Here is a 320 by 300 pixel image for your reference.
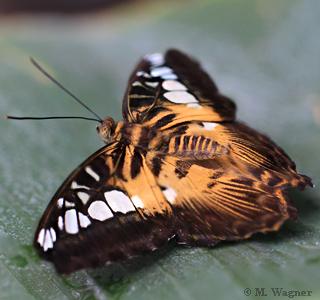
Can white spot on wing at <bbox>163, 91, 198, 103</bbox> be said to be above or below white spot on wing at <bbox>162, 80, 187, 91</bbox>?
below

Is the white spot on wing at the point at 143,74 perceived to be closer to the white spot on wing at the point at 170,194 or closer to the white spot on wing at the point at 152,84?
the white spot on wing at the point at 152,84

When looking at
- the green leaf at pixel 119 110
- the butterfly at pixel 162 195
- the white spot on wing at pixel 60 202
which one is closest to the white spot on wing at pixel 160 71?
the butterfly at pixel 162 195

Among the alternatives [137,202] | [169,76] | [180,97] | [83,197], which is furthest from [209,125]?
[83,197]

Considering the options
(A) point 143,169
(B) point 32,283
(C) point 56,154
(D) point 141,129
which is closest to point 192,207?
A: (A) point 143,169

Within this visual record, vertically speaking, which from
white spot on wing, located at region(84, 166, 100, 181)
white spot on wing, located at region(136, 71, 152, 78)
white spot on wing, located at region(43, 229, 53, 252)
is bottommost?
white spot on wing, located at region(43, 229, 53, 252)

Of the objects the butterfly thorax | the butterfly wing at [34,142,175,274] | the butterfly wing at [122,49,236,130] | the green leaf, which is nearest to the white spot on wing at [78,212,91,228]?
the butterfly wing at [34,142,175,274]

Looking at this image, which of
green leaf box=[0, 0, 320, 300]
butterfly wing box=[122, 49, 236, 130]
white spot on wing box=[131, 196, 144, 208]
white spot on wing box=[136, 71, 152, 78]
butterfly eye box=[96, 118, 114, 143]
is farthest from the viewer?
white spot on wing box=[136, 71, 152, 78]

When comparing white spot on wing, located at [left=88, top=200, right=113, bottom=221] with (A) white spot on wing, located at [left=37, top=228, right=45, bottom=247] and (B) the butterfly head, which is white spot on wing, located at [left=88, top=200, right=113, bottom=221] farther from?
(B) the butterfly head
